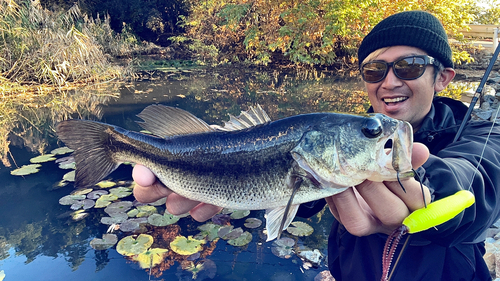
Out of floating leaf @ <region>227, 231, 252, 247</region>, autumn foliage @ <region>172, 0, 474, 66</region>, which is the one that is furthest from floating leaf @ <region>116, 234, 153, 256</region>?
autumn foliage @ <region>172, 0, 474, 66</region>

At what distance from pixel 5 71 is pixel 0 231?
7673 millimetres

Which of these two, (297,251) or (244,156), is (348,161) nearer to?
(244,156)

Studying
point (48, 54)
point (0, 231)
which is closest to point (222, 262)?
point (0, 231)

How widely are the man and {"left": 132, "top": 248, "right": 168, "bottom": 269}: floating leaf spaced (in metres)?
0.99

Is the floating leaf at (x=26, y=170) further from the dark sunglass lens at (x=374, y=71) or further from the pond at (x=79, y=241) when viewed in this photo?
the dark sunglass lens at (x=374, y=71)

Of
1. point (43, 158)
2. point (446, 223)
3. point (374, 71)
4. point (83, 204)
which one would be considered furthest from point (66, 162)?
point (446, 223)

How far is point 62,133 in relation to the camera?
2076mm

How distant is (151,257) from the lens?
3029 mm

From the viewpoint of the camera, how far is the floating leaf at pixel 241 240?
324 centimetres

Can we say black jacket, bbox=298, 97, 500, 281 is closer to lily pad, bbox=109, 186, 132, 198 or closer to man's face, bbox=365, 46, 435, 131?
man's face, bbox=365, 46, 435, 131

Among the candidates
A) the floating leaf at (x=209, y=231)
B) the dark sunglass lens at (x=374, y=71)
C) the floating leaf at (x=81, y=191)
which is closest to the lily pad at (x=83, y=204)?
the floating leaf at (x=81, y=191)

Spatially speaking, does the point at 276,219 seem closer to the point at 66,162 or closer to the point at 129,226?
the point at 129,226

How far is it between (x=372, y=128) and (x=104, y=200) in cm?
364

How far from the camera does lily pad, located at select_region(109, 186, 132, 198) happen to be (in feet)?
13.6
